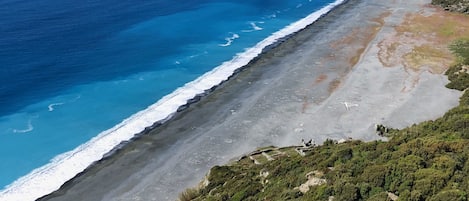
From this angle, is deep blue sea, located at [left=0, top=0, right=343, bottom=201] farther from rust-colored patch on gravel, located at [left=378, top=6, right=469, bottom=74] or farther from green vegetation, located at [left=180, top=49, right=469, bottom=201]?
rust-colored patch on gravel, located at [left=378, top=6, right=469, bottom=74]

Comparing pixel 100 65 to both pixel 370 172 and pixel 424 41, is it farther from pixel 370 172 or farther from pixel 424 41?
pixel 370 172

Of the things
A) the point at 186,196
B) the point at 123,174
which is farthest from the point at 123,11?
the point at 186,196

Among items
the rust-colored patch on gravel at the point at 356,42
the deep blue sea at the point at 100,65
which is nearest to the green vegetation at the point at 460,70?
the rust-colored patch on gravel at the point at 356,42

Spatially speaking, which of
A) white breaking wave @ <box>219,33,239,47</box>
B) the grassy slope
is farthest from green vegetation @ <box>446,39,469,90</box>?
white breaking wave @ <box>219,33,239,47</box>

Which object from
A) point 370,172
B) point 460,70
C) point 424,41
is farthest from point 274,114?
point 424,41

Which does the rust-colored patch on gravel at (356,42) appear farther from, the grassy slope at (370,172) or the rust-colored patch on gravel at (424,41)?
the grassy slope at (370,172)

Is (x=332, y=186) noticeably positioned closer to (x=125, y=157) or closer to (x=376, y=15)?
(x=125, y=157)
